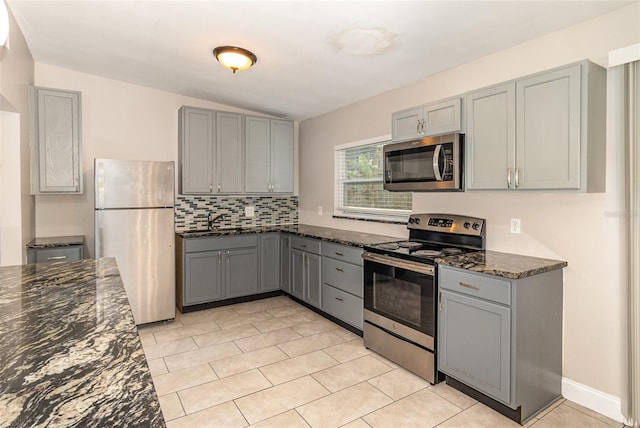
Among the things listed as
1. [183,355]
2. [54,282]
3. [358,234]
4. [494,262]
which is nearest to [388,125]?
[358,234]

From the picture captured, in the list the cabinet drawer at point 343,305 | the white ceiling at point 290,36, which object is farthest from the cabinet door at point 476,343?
the white ceiling at point 290,36

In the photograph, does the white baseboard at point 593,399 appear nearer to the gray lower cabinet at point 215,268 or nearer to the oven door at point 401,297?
the oven door at point 401,297

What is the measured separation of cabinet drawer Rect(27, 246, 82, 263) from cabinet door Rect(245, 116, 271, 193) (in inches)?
77.4

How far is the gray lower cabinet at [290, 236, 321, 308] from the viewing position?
399cm

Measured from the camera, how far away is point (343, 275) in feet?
11.7

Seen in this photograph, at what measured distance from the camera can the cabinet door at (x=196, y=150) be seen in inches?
170

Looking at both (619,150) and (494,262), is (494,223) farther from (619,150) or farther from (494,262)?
(619,150)

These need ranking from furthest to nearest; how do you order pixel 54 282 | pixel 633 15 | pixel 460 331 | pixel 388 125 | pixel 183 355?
pixel 388 125 → pixel 183 355 → pixel 460 331 → pixel 633 15 → pixel 54 282

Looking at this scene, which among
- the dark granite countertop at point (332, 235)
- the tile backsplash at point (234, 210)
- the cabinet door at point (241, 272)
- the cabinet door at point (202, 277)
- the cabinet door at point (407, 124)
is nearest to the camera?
the cabinet door at point (407, 124)

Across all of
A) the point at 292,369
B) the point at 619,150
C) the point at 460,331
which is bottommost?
the point at 292,369

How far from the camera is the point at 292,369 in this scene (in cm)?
283

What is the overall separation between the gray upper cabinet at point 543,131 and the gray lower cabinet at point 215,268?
9.28ft

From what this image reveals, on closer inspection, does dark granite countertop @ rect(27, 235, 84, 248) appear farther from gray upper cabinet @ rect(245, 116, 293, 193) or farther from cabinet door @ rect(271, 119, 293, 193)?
cabinet door @ rect(271, 119, 293, 193)

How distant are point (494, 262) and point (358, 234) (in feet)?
5.89
